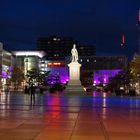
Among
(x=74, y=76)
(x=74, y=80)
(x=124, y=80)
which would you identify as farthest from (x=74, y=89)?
(x=124, y=80)

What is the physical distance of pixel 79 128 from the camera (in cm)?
2225

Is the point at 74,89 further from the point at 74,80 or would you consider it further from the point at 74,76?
the point at 74,76

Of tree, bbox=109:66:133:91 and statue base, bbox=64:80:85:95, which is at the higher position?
tree, bbox=109:66:133:91

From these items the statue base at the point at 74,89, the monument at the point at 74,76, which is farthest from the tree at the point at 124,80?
the statue base at the point at 74,89

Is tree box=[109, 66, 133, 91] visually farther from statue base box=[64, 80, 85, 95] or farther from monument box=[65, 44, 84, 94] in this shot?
statue base box=[64, 80, 85, 95]

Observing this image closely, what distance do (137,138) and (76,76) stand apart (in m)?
85.0

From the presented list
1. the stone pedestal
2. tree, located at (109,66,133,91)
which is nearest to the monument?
the stone pedestal

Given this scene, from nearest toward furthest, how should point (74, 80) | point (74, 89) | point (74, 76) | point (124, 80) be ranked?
1. point (74, 89)
2. point (74, 80)
3. point (74, 76)
4. point (124, 80)

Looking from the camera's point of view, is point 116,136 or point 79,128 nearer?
point 116,136

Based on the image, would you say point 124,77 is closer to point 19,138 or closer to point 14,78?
point 14,78

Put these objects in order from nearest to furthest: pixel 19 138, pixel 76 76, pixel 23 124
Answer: pixel 19 138 < pixel 23 124 < pixel 76 76

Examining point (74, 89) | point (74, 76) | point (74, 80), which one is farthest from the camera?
point (74, 76)

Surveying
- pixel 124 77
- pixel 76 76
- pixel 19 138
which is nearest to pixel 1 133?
pixel 19 138

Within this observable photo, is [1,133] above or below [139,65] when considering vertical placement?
below
